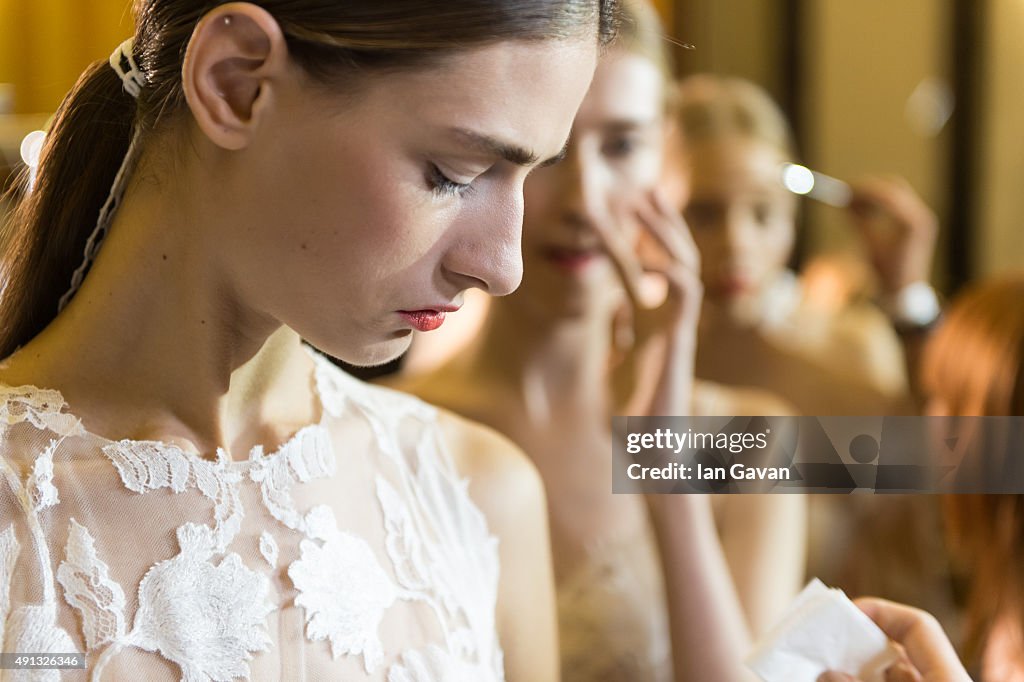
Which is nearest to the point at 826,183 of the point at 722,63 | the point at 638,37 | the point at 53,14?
the point at 722,63

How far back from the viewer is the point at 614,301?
1399mm

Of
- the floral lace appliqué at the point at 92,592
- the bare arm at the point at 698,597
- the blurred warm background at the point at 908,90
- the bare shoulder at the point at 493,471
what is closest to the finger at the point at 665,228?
the bare arm at the point at 698,597

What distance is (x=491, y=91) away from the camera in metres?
0.69

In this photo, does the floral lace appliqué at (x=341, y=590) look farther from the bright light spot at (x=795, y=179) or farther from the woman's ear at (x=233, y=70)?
the bright light spot at (x=795, y=179)

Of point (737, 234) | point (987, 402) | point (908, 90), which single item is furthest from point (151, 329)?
point (908, 90)

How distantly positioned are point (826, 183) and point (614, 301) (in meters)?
1.84

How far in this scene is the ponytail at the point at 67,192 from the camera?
2.65 feet

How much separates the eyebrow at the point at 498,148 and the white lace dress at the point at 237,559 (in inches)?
11.3

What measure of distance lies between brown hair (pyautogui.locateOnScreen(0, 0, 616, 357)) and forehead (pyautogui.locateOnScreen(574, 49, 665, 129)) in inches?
20.1

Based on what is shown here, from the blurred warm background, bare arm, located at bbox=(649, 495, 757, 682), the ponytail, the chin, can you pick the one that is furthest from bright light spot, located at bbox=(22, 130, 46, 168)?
the blurred warm background

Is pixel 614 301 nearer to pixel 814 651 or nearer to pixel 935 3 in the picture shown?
pixel 814 651

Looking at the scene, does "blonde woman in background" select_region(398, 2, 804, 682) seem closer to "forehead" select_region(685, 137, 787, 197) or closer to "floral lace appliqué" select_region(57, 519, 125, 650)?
"forehead" select_region(685, 137, 787, 197)

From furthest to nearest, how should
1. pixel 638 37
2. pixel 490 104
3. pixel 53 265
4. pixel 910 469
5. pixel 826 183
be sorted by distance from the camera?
pixel 826 183
pixel 638 37
pixel 910 469
pixel 53 265
pixel 490 104

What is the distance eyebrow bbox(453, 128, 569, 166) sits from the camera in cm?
69
